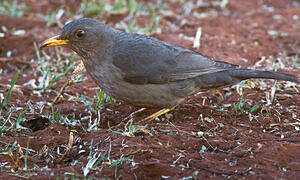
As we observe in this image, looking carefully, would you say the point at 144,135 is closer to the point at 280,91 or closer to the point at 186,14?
the point at 280,91

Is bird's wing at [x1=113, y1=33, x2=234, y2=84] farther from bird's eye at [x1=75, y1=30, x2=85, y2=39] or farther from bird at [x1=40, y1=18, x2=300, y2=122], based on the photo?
bird's eye at [x1=75, y1=30, x2=85, y2=39]

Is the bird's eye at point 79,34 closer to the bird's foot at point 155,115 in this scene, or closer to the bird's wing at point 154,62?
the bird's wing at point 154,62

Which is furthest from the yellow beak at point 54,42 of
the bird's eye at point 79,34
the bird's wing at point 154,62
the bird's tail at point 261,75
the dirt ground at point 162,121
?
the bird's tail at point 261,75

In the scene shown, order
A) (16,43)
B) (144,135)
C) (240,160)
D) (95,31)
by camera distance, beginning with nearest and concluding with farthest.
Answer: (240,160)
(144,135)
(95,31)
(16,43)

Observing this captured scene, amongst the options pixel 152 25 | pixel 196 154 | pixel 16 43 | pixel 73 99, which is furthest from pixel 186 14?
pixel 196 154

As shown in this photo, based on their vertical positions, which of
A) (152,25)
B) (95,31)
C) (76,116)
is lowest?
(76,116)

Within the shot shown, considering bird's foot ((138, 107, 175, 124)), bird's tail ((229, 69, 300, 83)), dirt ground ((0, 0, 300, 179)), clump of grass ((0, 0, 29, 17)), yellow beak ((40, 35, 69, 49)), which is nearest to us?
dirt ground ((0, 0, 300, 179))

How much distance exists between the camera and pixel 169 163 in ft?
11.6

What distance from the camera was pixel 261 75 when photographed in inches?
181

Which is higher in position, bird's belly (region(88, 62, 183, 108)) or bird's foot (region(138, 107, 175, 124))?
bird's belly (region(88, 62, 183, 108))

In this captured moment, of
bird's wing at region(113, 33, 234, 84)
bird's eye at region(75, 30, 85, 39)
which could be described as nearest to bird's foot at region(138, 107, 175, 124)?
bird's wing at region(113, 33, 234, 84)

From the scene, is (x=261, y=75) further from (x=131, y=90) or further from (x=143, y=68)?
(x=131, y=90)

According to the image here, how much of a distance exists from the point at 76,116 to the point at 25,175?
5.33 feet

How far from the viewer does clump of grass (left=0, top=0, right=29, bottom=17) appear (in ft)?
27.0
